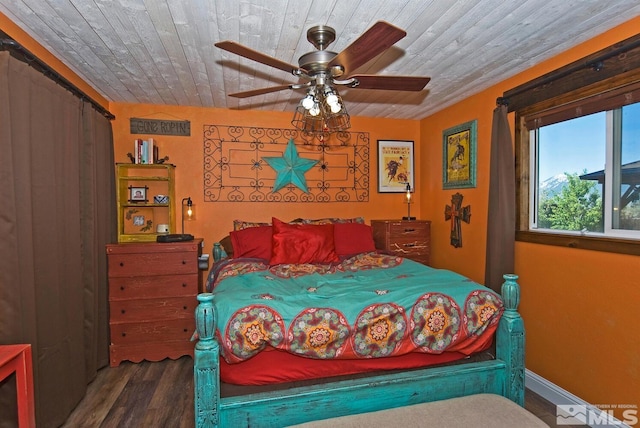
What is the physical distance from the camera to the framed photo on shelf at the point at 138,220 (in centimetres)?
345

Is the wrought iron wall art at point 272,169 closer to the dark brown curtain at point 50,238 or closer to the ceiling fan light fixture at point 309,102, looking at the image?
the dark brown curtain at point 50,238

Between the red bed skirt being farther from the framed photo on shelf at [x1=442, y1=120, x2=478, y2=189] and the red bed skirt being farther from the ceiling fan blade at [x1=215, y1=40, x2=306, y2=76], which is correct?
the framed photo on shelf at [x1=442, y1=120, x2=478, y2=189]

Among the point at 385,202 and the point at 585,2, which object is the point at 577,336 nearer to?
the point at 585,2

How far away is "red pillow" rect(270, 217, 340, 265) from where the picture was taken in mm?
2949

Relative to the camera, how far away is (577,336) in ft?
7.39

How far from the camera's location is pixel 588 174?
2.31 meters

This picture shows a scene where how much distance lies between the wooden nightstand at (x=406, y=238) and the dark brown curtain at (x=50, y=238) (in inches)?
103

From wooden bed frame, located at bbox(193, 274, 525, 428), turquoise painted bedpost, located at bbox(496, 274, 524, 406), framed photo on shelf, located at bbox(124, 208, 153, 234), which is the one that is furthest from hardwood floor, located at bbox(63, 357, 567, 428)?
framed photo on shelf, located at bbox(124, 208, 153, 234)

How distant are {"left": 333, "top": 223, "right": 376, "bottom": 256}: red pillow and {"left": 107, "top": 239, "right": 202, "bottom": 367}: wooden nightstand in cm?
132

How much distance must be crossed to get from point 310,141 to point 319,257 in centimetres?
150

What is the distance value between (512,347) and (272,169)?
2.77 meters

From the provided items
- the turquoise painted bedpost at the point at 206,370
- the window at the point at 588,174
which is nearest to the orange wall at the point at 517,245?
the window at the point at 588,174

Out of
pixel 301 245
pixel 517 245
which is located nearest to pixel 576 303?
pixel 517 245

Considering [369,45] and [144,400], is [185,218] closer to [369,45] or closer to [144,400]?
[144,400]
